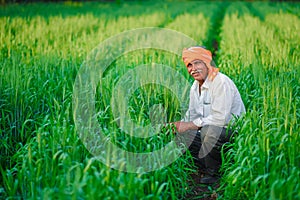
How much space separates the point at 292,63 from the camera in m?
4.99

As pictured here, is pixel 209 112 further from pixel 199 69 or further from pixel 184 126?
pixel 199 69

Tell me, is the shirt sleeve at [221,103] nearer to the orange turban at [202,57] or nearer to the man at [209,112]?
the man at [209,112]

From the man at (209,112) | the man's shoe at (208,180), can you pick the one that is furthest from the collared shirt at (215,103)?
the man's shoe at (208,180)

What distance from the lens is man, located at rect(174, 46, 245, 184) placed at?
3447 mm

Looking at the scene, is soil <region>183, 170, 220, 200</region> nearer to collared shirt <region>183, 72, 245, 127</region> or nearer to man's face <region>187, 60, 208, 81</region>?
collared shirt <region>183, 72, 245, 127</region>

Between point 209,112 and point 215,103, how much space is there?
224mm

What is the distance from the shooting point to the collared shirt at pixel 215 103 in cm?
346

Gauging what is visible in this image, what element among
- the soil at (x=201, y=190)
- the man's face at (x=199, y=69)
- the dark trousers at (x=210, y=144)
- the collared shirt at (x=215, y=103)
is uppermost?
the man's face at (x=199, y=69)

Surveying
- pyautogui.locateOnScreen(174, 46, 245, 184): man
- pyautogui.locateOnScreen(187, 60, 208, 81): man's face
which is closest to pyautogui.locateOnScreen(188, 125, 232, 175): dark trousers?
pyautogui.locateOnScreen(174, 46, 245, 184): man

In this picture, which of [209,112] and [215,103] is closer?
[215,103]

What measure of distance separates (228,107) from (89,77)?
1.78 m

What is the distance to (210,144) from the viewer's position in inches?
134

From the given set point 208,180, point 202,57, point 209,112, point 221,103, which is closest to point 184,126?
point 209,112

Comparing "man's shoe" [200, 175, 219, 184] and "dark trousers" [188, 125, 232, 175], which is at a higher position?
"dark trousers" [188, 125, 232, 175]
